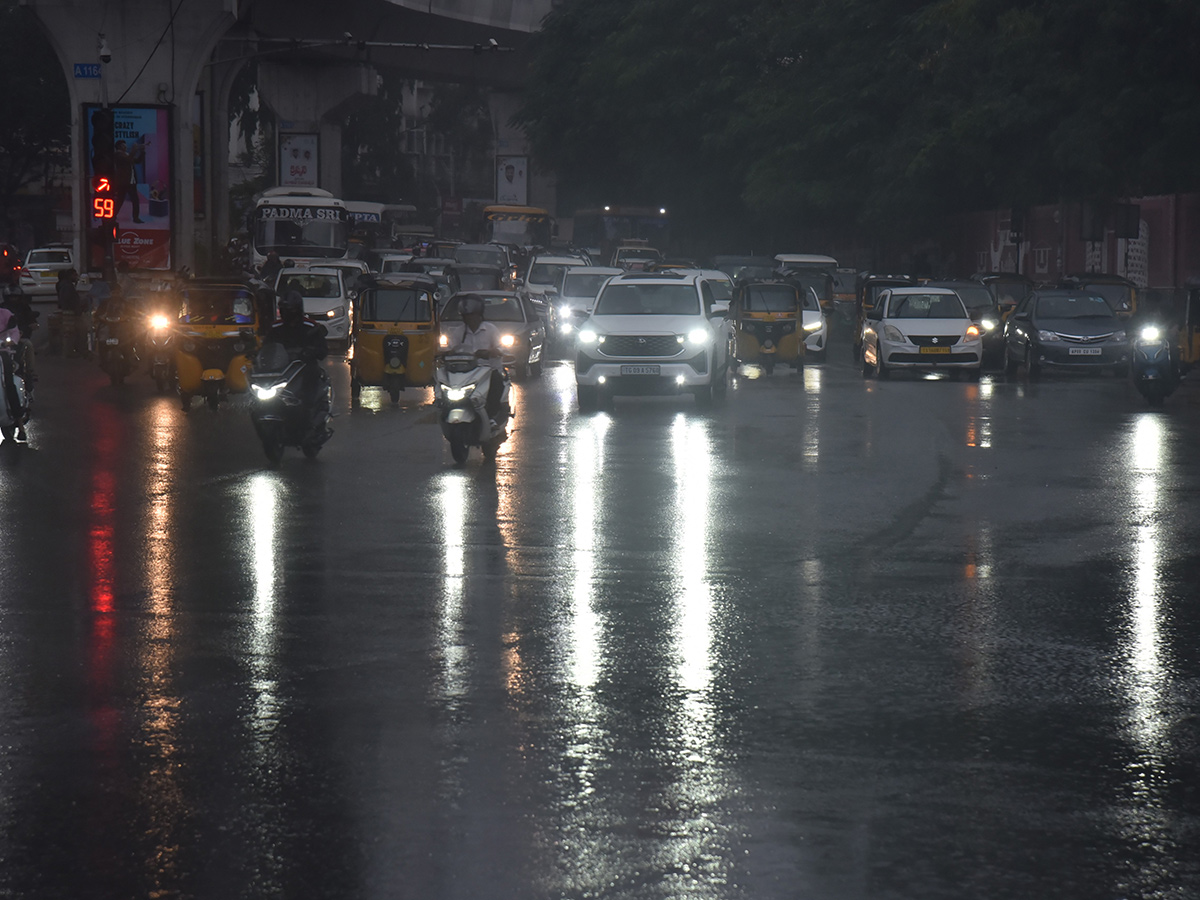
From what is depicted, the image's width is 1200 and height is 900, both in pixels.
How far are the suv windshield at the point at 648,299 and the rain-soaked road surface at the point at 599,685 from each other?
367 inches

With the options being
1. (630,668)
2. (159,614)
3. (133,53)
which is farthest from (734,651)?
(133,53)

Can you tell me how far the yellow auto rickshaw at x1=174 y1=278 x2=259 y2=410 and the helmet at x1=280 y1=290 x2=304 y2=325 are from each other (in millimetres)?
5708

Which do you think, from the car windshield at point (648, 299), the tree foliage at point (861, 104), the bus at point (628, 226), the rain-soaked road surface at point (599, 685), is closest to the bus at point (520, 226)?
the tree foliage at point (861, 104)

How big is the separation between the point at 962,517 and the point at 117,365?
1675 centimetres

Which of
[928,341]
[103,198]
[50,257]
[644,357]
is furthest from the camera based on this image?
[50,257]

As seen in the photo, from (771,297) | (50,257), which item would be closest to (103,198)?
(771,297)

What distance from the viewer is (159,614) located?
8695mm

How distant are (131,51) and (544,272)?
1182 cm

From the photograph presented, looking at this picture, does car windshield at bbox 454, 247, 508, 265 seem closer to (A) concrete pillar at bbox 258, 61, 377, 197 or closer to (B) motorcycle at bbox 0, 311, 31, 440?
(A) concrete pillar at bbox 258, 61, 377, 197

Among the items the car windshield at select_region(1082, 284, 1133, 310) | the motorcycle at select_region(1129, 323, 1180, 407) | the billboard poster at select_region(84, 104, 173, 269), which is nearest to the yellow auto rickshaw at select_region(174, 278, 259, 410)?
the motorcycle at select_region(1129, 323, 1180, 407)

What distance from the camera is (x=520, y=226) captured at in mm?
76375

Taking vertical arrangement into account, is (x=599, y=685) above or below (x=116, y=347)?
below

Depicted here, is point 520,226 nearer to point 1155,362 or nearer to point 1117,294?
point 1117,294

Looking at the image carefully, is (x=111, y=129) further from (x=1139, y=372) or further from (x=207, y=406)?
(x=1139, y=372)
